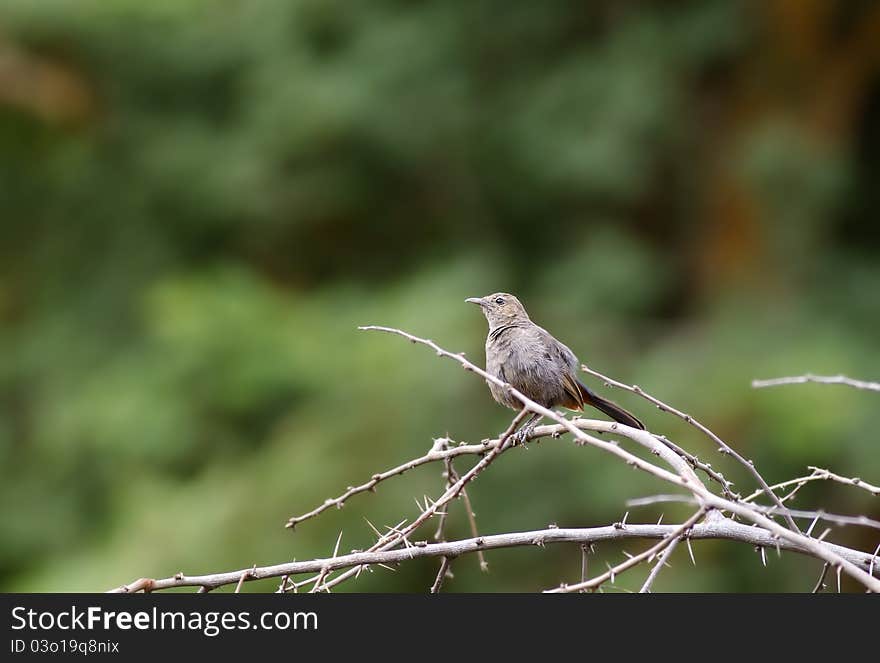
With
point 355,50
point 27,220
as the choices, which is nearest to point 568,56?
point 355,50

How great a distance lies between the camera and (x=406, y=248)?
33.8 feet

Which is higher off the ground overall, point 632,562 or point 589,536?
point 589,536

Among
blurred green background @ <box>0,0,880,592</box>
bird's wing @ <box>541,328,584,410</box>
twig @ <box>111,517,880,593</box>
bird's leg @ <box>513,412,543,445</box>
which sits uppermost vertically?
blurred green background @ <box>0,0,880,592</box>

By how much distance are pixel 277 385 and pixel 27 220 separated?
437 centimetres

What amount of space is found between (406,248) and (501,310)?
5758 mm

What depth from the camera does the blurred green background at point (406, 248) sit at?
25.6ft

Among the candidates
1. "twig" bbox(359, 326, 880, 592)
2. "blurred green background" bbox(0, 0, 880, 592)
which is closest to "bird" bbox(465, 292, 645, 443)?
"twig" bbox(359, 326, 880, 592)

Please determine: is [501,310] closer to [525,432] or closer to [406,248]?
[525,432]

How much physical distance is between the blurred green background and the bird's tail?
321 cm

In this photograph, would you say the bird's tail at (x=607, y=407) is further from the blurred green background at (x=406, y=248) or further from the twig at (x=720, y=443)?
the blurred green background at (x=406, y=248)

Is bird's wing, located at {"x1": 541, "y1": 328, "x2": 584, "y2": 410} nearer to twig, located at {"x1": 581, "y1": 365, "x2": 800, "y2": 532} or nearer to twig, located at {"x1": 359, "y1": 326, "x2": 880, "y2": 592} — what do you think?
twig, located at {"x1": 359, "y1": 326, "x2": 880, "y2": 592}

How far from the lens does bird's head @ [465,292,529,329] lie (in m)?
4.54

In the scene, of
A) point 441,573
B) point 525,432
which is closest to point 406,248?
point 525,432

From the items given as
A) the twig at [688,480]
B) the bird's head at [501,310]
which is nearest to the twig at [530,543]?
the twig at [688,480]
